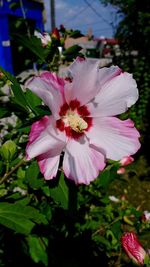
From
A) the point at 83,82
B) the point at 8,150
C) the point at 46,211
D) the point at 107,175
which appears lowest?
the point at 46,211

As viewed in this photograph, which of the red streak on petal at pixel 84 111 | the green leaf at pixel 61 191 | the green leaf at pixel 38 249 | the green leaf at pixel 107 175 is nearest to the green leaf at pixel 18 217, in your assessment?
the green leaf at pixel 61 191

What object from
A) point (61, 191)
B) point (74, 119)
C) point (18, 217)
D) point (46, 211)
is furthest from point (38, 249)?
point (74, 119)

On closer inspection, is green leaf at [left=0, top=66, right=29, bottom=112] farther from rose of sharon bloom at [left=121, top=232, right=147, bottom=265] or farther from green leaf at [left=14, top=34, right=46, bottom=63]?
rose of sharon bloom at [left=121, top=232, right=147, bottom=265]

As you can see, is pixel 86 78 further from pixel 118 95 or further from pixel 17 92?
pixel 17 92

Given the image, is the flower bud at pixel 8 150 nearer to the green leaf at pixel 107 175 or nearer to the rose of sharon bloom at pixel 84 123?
the rose of sharon bloom at pixel 84 123

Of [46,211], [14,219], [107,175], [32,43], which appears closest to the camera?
[14,219]

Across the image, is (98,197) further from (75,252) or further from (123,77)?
(123,77)
